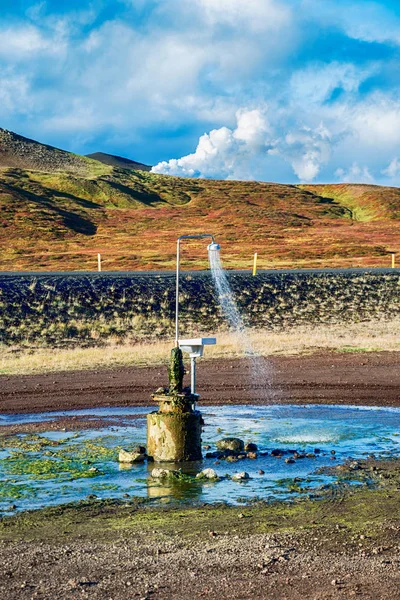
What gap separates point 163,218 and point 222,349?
8878cm

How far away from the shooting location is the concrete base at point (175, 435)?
15867 mm

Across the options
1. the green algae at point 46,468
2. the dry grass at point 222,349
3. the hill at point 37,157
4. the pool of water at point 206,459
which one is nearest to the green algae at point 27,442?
the pool of water at point 206,459

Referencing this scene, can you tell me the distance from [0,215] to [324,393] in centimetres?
9058

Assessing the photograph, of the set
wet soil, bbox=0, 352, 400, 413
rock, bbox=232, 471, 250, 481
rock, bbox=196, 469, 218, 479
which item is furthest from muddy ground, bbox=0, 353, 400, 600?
wet soil, bbox=0, 352, 400, 413

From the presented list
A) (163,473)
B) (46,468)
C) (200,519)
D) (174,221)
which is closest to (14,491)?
(46,468)

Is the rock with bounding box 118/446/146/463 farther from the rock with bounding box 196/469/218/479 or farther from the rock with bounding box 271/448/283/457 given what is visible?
the rock with bounding box 271/448/283/457

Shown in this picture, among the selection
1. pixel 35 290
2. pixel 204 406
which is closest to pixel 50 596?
pixel 204 406

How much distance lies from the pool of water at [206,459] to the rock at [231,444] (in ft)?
1.90

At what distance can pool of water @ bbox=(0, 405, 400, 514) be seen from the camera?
13906mm

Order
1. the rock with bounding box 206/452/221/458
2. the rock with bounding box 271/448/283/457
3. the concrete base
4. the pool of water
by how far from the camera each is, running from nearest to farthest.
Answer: the pool of water → the concrete base → the rock with bounding box 206/452/221/458 → the rock with bounding box 271/448/283/457

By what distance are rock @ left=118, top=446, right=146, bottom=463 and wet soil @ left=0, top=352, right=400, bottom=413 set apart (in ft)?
22.3

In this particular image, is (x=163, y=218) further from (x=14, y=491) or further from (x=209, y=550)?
(x=209, y=550)

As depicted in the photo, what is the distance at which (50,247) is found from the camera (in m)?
95.9

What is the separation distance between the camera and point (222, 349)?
112 ft
